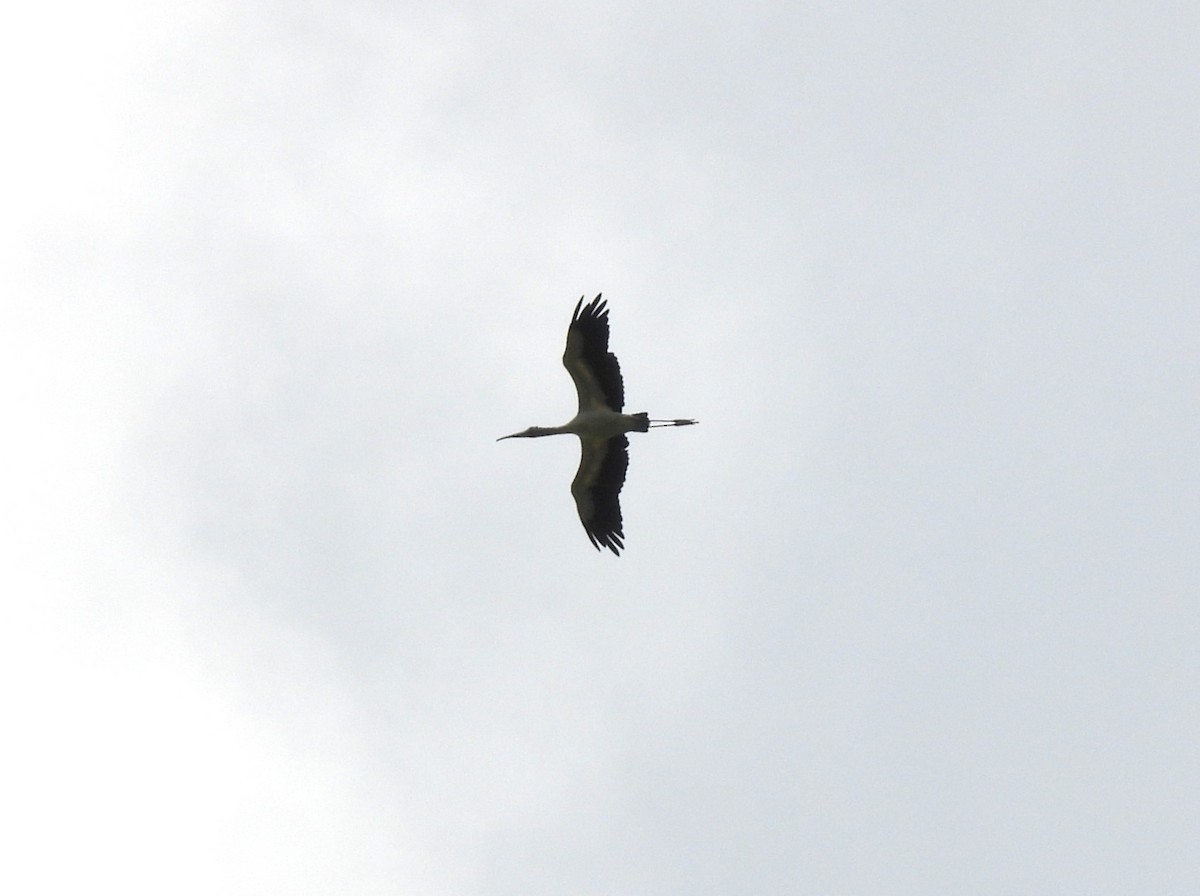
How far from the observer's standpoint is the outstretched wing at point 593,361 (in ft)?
129

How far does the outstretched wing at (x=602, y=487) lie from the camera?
133 feet

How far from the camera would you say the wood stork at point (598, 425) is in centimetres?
3950

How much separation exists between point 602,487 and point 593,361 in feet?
8.94

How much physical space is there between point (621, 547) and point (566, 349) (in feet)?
13.8

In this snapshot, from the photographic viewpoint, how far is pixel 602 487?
40781mm

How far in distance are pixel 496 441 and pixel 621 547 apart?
12.1ft

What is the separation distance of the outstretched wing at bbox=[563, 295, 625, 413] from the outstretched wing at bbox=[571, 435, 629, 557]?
3.23 feet

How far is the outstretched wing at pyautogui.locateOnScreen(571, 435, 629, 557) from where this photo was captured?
40688 mm

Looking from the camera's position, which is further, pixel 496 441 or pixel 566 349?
pixel 496 441

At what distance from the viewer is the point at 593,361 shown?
39.7 metres

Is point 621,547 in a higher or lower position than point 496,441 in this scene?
lower

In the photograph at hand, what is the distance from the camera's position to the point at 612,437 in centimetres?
4053

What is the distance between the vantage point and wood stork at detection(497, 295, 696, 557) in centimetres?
3950

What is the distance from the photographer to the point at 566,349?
39.7m
